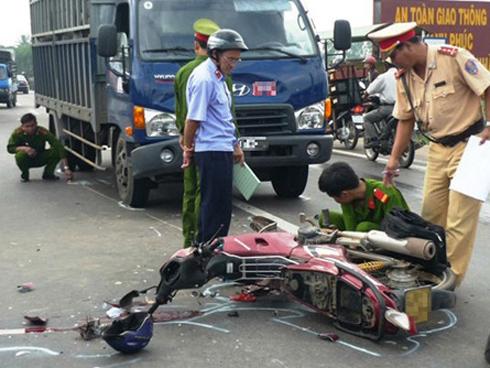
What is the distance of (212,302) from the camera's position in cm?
527

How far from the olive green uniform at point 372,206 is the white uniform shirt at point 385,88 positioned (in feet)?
24.2

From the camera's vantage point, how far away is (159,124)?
805cm

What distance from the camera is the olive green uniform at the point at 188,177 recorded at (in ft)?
19.7

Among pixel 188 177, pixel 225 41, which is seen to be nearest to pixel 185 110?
pixel 188 177

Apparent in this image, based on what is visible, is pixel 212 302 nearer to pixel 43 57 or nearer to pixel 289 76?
pixel 289 76

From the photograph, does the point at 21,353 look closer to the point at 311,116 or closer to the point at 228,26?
the point at 311,116

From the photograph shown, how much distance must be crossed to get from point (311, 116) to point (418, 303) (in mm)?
4364

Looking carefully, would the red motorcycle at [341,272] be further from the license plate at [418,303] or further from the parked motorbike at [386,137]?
the parked motorbike at [386,137]

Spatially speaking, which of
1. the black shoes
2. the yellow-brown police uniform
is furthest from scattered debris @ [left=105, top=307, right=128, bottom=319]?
the black shoes

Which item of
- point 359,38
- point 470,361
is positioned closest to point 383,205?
point 470,361

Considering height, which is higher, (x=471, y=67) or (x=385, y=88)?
(x=471, y=67)

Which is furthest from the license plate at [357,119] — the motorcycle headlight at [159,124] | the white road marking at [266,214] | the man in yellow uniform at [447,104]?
the man in yellow uniform at [447,104]

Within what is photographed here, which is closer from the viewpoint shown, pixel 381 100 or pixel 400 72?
pixel 400 72

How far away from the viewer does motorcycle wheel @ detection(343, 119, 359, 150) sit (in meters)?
15.3
